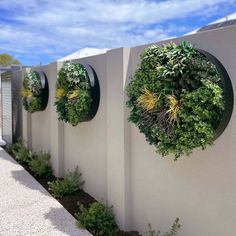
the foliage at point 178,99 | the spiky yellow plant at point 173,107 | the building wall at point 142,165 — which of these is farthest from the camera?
the building wall at point 142,165

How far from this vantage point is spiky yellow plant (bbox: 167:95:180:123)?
2807 mm

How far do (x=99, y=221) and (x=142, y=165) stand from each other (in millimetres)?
921

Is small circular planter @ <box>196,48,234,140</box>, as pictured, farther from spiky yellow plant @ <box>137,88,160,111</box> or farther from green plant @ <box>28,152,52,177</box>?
green plant @ <box>28,152,52,177</box>

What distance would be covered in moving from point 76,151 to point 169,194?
286 centimetres

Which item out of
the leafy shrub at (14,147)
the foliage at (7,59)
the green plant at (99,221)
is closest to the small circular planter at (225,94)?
the green plant at (99,221)

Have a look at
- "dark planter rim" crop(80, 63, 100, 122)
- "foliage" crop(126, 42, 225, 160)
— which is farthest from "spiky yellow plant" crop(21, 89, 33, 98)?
"foliage" crop(126, 42, 225, 160)

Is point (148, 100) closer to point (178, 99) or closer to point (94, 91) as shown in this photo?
point (178, 99)

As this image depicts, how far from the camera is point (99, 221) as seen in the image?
413cm

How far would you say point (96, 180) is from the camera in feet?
17.5

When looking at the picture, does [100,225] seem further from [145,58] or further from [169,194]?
[145,58]

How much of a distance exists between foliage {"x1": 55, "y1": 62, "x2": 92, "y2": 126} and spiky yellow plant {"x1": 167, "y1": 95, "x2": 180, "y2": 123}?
7.68 feet

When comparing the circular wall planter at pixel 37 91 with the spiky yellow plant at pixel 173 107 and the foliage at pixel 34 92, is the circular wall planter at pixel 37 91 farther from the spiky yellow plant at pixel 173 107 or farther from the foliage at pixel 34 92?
the spiky yellow plant at pixel 173 107

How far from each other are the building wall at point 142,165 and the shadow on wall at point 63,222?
1.97 feet

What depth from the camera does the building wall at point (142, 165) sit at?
2.91m
